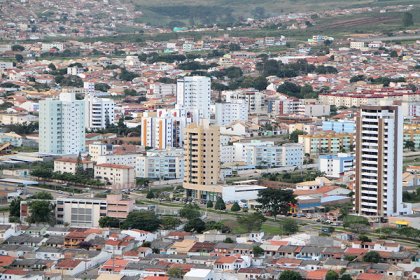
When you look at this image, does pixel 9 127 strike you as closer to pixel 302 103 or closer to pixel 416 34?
pixel 302 103

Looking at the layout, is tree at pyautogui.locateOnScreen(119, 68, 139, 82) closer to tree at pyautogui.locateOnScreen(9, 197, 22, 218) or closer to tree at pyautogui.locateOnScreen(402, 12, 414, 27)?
tree at pyautogui.locateOnScreen(402, 12, 414, 27)

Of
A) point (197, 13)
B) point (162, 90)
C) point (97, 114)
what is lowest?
point (97, 114)

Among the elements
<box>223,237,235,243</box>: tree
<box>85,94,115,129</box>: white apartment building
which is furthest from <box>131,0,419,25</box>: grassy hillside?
<box>223,237,235,243</box>: tree

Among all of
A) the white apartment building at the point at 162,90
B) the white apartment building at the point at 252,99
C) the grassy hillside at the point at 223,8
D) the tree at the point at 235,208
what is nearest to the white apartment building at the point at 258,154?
the tree at the point at 235,208

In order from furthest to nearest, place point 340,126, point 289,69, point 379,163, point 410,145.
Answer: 1. point 289,69
2. point 340,126
3. point 410,145
4. point 379,163

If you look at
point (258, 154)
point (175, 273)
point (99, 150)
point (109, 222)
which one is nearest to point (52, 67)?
point (99, 150)

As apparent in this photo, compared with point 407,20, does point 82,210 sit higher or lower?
lower

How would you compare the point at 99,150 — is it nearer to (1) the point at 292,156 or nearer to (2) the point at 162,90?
(1) the point at 292,156

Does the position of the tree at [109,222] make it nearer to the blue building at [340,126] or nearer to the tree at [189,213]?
the tree at [189,213]
